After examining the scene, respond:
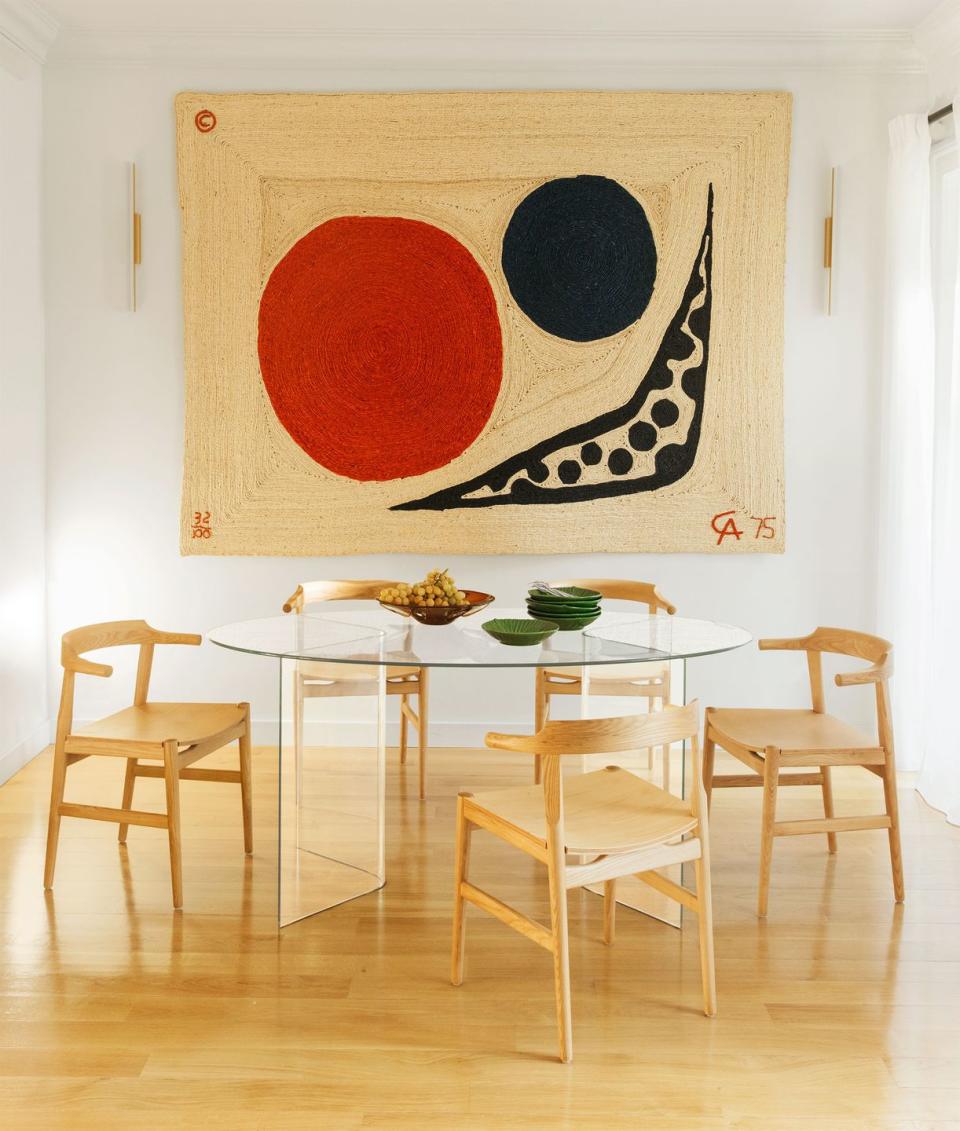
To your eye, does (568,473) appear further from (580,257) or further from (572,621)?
(572,621)

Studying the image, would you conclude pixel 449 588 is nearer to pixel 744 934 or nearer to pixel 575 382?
pixel 744 934

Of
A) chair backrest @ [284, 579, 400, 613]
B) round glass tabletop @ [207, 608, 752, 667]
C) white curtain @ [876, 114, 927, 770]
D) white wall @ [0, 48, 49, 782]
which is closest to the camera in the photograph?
round glass tabletop @ [207, 608, 752, 667]

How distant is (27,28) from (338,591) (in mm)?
2404

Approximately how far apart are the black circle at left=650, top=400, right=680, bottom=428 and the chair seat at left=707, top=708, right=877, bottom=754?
1.41 metres

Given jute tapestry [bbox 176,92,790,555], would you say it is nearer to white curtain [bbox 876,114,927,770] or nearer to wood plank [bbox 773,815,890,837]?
white curtain [bbox 876,114,927,770]

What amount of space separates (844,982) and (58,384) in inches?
141

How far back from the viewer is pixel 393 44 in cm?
413

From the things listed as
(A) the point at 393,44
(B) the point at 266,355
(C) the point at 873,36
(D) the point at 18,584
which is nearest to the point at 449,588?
(B) the point at 266,355

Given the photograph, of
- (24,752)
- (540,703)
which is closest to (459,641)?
(540,703)

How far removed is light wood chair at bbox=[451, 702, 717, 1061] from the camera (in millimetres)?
2184

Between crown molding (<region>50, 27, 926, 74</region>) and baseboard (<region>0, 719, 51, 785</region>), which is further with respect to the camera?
crown molding (<region>50, 27, 926, 74</region>)

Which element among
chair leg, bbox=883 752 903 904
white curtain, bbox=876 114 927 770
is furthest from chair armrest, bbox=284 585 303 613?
white curtain, bbox=876 114 927 770

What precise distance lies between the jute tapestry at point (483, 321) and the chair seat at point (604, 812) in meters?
1.78

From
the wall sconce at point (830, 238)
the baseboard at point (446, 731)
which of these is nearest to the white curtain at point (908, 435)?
the wall sconce at point (830, 238)
